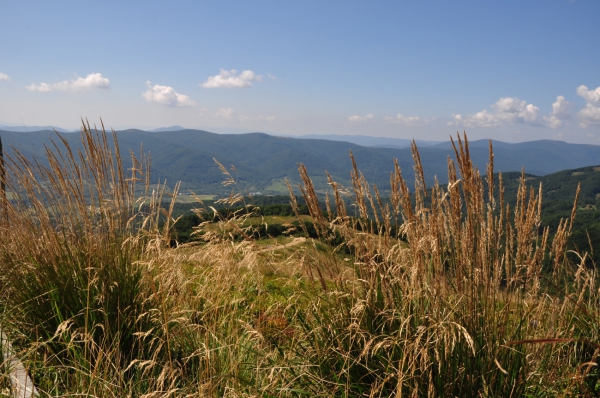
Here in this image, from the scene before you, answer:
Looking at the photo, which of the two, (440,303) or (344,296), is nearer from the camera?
(440,303)

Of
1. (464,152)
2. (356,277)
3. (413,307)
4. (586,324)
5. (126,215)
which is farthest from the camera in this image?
(126,215)

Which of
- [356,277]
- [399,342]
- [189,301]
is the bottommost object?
[189,301]

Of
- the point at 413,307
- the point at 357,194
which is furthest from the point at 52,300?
the point at 413,307

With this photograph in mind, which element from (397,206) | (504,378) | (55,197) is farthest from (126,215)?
(504,378)

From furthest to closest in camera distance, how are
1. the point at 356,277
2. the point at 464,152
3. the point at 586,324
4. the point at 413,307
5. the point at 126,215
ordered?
1. the point at 126,215
2. the point at 586,324
3. the point at 356,277
4. the point at 413,307
5. the point at 464,152

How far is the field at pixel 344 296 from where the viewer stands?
6.23 ft

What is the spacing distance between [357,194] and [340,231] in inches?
13.6

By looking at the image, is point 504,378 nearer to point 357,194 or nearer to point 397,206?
point 397,206

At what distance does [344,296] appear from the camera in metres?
2.25

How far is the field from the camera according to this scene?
190 cm

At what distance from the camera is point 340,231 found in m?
2.44

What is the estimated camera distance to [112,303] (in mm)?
2791

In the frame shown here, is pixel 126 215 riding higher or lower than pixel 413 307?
higher

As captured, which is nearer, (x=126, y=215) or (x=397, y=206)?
(x=397, y=206)
